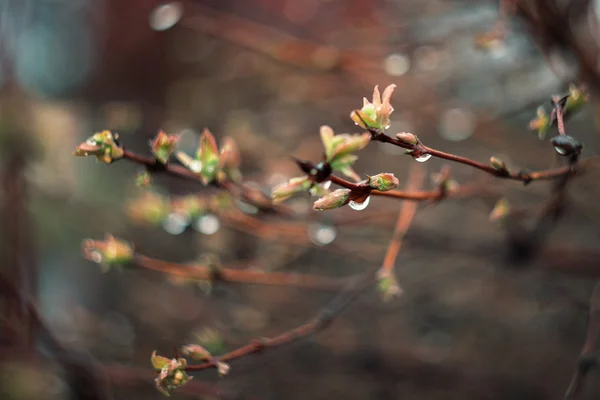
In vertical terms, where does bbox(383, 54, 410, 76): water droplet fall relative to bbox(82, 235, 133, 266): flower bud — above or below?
above

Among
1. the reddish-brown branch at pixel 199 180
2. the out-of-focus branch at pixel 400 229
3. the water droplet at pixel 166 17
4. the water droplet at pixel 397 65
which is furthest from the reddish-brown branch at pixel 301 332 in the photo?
the water droplet at pixel 166 17

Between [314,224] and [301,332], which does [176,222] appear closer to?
[314,224]

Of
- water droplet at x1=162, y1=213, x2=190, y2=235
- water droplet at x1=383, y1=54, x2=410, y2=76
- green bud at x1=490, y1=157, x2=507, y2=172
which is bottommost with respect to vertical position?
green bud at x1=490, y1=157, x2=507, y2=172

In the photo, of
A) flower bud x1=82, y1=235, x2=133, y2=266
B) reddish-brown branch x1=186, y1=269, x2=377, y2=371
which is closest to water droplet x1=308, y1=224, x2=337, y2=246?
reddish-brown branch x1=186, y1=269, x2=377, y2=371

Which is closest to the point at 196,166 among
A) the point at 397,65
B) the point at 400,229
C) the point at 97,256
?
the point at 97,256

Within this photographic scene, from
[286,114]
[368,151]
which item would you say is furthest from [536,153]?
[286,114]

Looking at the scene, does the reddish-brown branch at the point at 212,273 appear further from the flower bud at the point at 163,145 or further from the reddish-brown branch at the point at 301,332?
the flower bud at the point at 163,145

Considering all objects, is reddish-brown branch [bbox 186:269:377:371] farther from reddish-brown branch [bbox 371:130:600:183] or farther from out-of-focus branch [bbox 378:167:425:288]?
reddish-brown branch [bbox 371:130:600:183]
